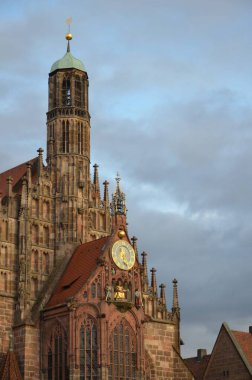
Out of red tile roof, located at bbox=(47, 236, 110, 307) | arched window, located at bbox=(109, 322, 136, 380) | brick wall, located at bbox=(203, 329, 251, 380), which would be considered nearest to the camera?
arched window, located at bbox=(109, 322, 136, 380)

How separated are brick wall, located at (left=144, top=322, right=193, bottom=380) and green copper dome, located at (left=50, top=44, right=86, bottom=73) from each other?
20.3 m

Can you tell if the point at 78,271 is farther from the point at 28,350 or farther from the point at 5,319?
the point at 28,350

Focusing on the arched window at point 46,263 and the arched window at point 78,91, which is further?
the arched window at point 78,91

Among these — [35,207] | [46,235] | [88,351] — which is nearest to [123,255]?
[46,235]

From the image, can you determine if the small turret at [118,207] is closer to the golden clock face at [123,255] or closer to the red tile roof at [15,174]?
the golden clock face at [123,255]

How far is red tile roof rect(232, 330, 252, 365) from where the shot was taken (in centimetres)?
7506

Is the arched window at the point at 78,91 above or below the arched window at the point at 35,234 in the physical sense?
above

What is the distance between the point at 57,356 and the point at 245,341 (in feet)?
66.7

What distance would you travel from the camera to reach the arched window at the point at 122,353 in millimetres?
62250

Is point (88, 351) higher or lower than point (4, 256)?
lower

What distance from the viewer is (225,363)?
7606cm

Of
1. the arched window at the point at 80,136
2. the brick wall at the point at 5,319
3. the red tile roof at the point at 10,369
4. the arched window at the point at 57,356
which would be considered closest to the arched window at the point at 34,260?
the brick wall at the point at 5,319

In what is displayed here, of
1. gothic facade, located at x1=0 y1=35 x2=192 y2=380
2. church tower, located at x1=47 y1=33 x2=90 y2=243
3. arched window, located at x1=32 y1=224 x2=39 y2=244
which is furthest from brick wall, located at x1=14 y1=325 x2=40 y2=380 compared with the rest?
church tower, located at x1=47 y1=33 x2=90 y2=243

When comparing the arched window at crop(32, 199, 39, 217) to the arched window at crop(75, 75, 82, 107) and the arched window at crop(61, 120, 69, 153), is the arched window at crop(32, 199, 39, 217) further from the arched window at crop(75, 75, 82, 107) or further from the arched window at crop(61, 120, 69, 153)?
the arched window at crop(75, 75, 82, 107)
